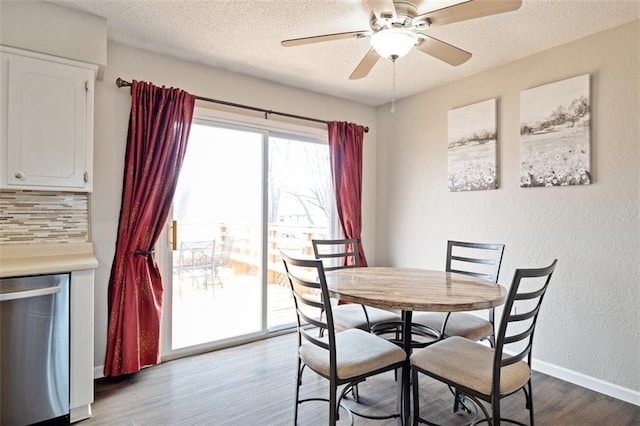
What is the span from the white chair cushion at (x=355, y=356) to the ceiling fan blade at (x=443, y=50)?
1709mm

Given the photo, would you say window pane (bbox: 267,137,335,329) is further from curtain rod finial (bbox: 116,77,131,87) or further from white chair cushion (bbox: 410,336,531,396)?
white chair cushion (bbox: 410,336,531,396)

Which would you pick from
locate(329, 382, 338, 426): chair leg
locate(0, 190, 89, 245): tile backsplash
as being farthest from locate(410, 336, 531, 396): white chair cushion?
locate(0, 190, 89, 245): tile backsplash

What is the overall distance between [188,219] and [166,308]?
0.75 meters

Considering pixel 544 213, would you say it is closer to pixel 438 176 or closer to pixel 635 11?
pixel 438 176

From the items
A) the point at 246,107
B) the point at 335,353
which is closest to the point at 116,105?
the point at 246,107

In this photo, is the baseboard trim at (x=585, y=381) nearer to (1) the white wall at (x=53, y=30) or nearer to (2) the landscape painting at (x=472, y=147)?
(2) the landscape painting at (x=472, y=147)

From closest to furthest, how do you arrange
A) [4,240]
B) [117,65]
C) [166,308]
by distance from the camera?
[4,240] → [117,65] → [166,308]

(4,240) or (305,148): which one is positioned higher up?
(305,148)

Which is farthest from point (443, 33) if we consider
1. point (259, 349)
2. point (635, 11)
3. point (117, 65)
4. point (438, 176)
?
point (259, 349)

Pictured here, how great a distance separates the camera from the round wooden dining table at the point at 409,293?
64.2 inches

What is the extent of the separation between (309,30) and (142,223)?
1.86m

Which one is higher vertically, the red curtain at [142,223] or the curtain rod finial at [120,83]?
the curtain rod finial at [120,83]

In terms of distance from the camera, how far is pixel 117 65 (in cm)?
269

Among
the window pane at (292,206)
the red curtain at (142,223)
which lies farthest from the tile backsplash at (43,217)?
the window pane at (292,206)
